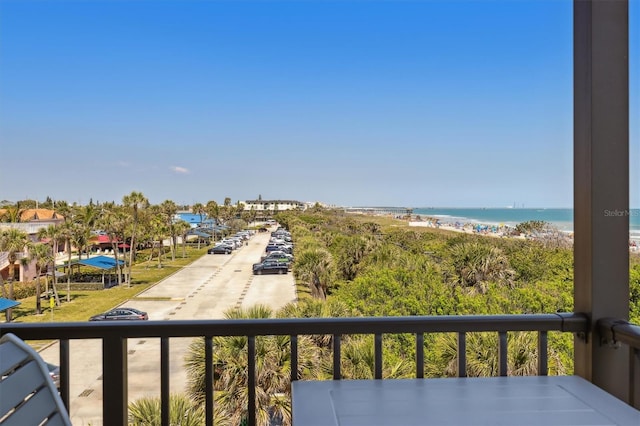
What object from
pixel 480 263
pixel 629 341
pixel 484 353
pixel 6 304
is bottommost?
pixel 484 353

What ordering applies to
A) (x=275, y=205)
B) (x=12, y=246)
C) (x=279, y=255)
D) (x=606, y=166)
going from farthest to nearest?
(x=279, y=255) < (x=275, y=205) < (x=12, y=246) < (x=606, y=166)

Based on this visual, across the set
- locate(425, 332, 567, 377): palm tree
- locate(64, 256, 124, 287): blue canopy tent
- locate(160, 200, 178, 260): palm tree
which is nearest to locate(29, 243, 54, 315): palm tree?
locate(64, 256, 124, 287): blue canopy tent

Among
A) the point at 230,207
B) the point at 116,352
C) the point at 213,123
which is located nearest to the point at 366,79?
the point at 213,123

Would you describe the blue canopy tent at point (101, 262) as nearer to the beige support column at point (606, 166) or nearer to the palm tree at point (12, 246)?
the palm tree at point (12, 246)

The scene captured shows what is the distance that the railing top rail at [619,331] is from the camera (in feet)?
4.02

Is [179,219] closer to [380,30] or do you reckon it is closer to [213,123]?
[213,123]

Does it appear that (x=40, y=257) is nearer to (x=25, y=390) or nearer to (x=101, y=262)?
(x=101, y=262)

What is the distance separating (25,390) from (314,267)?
4527 mm

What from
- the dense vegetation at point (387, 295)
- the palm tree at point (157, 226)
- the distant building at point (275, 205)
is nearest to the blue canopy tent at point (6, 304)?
the palm tree at point (157, 226)

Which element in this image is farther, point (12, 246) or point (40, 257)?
point (40, 257)

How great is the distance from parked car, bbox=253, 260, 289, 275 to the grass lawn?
0.56 metres

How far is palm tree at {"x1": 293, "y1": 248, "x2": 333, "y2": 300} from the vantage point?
4821 mm

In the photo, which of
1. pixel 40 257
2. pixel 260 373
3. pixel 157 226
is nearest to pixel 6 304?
pixel 40 257

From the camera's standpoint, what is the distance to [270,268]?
14.5 ft
